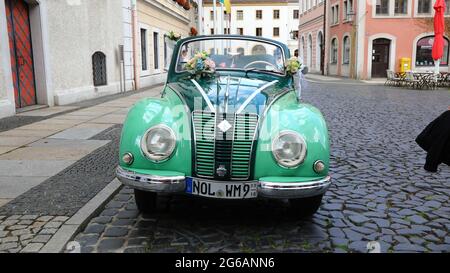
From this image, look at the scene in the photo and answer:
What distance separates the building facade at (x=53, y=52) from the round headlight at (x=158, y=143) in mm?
A: 7078

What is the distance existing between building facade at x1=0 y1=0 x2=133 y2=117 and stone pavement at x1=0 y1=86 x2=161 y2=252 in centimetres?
172

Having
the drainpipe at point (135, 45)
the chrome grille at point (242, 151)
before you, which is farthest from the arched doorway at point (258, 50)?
the drainpipe at point (135, 45)

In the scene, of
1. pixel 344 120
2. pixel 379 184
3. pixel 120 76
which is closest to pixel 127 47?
pixel 120 76

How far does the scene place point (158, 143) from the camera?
11.5 feet

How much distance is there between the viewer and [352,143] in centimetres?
725

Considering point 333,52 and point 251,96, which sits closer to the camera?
point 251,96

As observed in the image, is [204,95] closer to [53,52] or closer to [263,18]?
[53,52]

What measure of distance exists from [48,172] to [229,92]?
2.58 metres

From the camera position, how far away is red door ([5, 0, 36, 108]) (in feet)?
33.8

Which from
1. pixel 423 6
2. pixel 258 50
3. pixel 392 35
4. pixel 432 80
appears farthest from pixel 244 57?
pixel 423 6

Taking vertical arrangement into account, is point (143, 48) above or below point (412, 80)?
above

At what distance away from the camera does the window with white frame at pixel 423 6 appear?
27.3 m

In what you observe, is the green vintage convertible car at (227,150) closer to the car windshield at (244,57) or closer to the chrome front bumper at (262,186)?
the chrome front bumper at (262,186)
